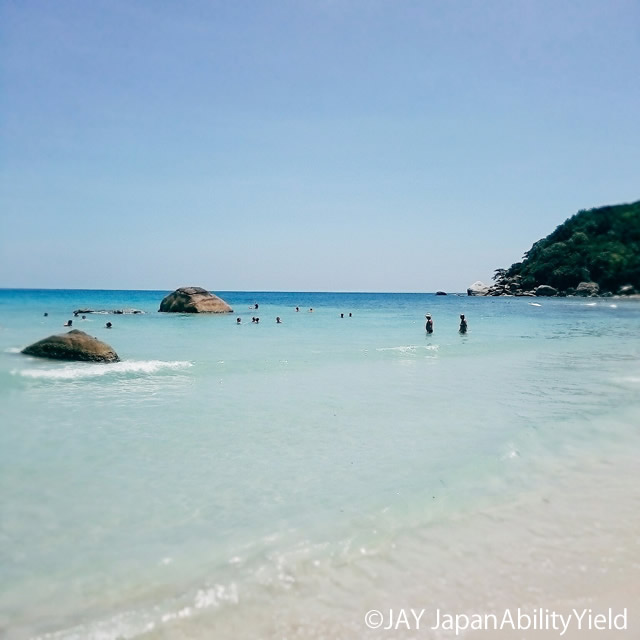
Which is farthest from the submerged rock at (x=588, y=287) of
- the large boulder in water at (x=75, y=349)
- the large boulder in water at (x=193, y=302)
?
the large boulder in water at (x=193, y=302)

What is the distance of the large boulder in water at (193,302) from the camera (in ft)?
153

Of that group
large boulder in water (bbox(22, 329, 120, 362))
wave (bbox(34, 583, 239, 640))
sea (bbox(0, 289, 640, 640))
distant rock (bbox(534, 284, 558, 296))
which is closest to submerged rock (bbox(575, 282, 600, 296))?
sea (bbox(0, 289, 640, 640))

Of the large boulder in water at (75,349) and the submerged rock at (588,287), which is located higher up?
the submerged rock at (588,287)

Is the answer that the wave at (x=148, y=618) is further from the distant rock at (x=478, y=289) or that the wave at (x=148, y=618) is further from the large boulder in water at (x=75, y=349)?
the distant rock at (x=478, y=289)

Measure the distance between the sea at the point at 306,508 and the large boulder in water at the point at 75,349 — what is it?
12.2 ft

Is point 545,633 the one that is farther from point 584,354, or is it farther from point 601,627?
point 584,354

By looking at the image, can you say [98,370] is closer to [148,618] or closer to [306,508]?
[306,508]

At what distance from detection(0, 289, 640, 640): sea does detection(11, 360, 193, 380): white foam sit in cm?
124

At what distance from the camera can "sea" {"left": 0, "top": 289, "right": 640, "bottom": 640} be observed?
13.0 ft

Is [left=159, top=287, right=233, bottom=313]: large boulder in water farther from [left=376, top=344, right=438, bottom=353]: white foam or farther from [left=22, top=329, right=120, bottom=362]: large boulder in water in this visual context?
[left=22, top=329, right=120, bottom=362]: large boulder in water

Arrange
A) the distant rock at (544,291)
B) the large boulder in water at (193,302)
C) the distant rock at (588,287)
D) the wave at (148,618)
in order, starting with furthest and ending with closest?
1. the distant rock at (544,291)
2. the large boulder in water at (193,302)
3. the distant rock at (588,287)
4. the wave at (148,618)

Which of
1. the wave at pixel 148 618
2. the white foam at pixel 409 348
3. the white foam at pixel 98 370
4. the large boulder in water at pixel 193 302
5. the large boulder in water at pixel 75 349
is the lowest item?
the wave at pixel 148 618

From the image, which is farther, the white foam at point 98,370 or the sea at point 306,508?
the white foam at point 98,370

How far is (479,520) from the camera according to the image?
17.7 feet
